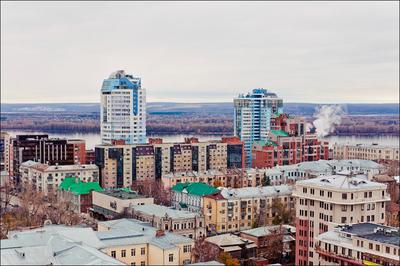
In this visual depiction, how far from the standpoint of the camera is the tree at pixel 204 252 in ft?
50.9

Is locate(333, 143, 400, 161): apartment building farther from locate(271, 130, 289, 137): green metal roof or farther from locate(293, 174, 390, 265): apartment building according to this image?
locate(293, 174, 390, 265): apartment building

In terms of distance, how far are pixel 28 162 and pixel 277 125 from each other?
14.7 meters

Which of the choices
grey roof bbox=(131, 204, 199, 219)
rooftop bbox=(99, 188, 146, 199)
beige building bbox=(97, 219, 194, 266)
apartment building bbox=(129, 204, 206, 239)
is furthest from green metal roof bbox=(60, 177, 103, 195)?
→ beige building bbox=(97, 219, 194, 266)

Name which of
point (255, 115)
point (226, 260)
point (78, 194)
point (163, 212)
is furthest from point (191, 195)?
point (255, 115)

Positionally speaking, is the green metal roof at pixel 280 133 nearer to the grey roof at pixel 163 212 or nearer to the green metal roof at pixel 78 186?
the green metal roof at pixel 78 186

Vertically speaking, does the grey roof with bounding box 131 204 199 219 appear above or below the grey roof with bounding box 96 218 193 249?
below

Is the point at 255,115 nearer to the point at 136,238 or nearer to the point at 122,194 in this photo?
the point at 122,194

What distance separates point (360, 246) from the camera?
47.4 ft

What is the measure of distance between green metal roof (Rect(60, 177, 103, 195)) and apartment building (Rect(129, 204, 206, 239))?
6.52 meters

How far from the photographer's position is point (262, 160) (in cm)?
3719

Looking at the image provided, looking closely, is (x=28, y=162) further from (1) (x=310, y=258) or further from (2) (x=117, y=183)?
(1) (x=310, y=258)

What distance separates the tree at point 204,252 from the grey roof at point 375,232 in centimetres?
314

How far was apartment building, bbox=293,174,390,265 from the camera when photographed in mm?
17031

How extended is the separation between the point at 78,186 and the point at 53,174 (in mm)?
3556
